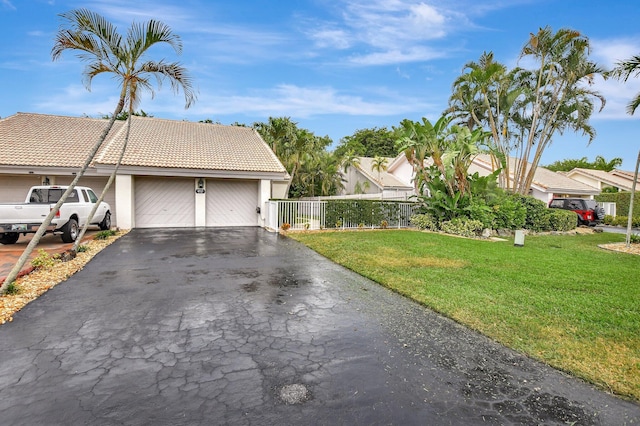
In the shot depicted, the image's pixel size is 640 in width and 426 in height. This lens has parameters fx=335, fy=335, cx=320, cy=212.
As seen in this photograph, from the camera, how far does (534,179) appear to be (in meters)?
27.4

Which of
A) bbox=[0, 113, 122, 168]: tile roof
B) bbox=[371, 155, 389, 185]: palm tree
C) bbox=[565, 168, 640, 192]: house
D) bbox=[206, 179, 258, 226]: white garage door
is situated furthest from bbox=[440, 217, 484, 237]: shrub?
bbox=[565, 168, 640, 192]: house

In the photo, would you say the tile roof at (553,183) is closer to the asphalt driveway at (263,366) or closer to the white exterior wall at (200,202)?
the white exterior wall at (200,202)

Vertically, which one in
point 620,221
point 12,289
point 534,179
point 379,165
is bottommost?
point 620,221

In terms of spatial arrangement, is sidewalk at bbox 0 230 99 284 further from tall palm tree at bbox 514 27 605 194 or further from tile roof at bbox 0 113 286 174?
tall palm tree at bbox 514 27 605 194

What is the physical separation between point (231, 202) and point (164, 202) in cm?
314

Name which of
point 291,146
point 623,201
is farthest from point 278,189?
point 623,201

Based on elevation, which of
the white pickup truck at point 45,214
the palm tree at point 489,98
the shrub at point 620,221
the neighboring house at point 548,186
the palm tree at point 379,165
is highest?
the palm tree at point 489,98

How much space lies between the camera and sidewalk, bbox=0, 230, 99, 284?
6711 mm

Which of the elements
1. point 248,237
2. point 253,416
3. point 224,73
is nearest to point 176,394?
point 253,416

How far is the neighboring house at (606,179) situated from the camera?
105 ft

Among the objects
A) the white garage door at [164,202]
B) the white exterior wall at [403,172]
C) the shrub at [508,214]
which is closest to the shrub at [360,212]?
the shrub at [508,214]

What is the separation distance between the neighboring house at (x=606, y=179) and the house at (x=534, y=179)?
14.2ft

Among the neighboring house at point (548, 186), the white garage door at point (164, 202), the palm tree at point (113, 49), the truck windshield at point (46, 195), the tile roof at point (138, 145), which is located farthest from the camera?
the neighboring house at point (548, 186)

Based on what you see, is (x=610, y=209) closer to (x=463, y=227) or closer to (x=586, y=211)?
(x=586, y=211)
